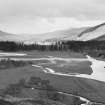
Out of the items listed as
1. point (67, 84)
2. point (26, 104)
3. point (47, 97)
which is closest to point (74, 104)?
point (47, 97)

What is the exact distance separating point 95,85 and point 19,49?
56745 mm

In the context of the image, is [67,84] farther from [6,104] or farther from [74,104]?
[6,104]

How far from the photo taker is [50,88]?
17.5 m

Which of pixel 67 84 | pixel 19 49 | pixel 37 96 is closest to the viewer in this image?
pixel 37 96

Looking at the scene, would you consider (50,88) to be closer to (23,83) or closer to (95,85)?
(23,83)

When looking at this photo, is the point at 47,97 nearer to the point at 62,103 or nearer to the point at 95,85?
the point at 62,103

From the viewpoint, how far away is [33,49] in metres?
75.8

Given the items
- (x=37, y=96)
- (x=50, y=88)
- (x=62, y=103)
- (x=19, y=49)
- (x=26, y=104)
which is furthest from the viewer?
(x=19, y=49)

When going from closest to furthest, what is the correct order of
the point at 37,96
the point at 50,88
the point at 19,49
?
the point at 37,96
the point at 50,88
the point at 19,49

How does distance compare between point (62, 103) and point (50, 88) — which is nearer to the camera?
point (62, 103)

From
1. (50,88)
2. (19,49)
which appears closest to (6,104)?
(50,88)

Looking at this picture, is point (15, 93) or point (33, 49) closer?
point (15, 93)

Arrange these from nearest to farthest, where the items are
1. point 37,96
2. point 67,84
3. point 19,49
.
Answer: point 37,96 → point 67,84 → point 19,49

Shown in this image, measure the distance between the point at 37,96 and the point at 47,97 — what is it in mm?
564
